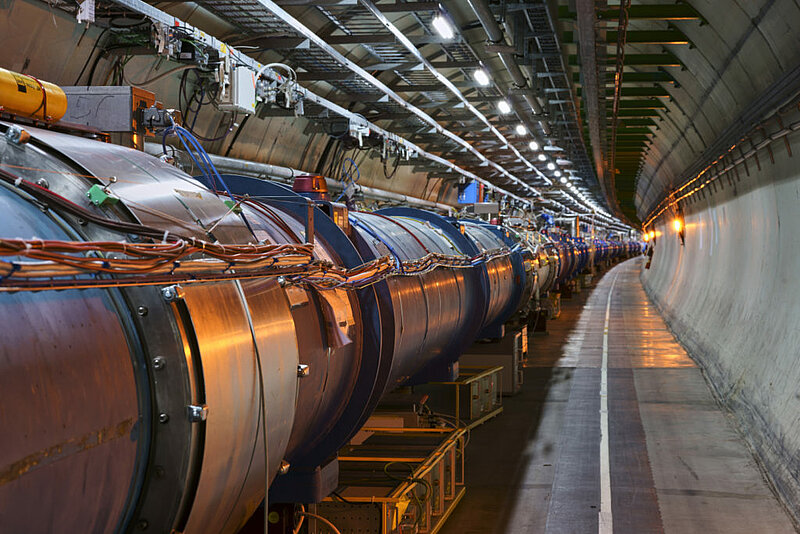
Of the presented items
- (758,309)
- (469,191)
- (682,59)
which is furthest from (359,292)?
(469,191)

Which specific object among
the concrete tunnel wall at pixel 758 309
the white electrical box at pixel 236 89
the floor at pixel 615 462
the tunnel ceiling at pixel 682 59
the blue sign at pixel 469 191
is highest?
the tunnel ceiling at pixel 682 59

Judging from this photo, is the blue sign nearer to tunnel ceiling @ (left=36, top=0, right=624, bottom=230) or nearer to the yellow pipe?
tunnel ceiling @ (left=36, top=0, right=624, bottom=230)

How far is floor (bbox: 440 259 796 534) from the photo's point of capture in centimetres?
759

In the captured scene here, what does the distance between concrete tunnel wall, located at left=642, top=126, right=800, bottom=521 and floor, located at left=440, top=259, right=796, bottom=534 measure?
0.35 metres

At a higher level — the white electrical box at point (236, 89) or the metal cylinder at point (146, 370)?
the white electrical box at point (236, 89)

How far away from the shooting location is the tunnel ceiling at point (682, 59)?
9.64 m

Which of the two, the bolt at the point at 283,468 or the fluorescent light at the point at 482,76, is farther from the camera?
the fluorescent light at the point at 482,76

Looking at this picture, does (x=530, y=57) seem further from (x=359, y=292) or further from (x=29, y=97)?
(x=29, y=97)

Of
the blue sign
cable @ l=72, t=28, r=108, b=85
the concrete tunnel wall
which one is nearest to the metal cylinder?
the concrete tunnel wall

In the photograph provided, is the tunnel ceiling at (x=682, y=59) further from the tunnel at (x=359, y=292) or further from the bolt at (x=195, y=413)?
the bolt at (x=195, y=413)

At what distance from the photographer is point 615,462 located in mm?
9516

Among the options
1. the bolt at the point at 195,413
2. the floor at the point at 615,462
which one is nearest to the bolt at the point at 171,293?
the bolt at the point at 195,413

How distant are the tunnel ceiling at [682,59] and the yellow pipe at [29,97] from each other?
6.32m

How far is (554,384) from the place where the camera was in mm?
14641
